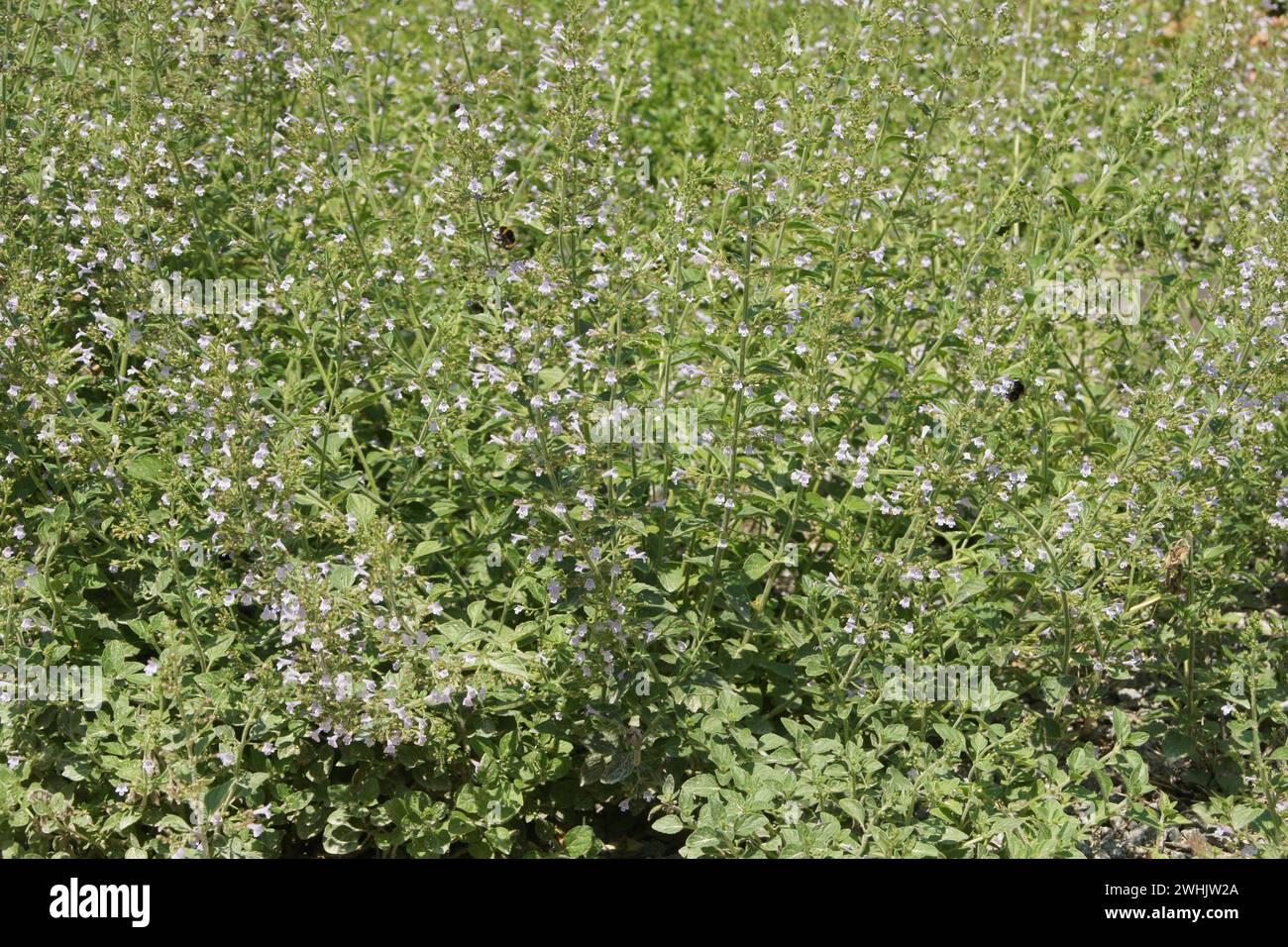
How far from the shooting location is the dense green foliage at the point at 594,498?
3.90 metres

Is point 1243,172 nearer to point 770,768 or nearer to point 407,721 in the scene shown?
point 770,768

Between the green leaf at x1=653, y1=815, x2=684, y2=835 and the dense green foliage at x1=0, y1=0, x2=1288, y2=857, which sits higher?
the dense green foliage at x1=0, y1=0, x2=1288, y2=857

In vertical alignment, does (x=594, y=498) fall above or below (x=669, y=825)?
above

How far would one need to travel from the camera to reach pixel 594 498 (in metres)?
3.88

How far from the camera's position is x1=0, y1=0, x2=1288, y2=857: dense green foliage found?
3.90 metres

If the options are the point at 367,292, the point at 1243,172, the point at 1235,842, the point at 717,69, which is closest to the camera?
the point at 1235,842

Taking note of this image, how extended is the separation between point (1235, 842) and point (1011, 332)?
2.14 meters

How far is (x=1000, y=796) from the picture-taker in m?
4.20

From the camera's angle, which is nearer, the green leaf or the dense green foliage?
the green leaf

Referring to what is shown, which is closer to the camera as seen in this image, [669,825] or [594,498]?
[669,825]

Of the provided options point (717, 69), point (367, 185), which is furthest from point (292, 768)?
point (717, 69)

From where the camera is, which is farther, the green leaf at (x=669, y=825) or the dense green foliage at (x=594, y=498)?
the dense green foliage at (x=594, y=498)

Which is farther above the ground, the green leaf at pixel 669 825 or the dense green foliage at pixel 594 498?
the dense green foliage at pixel 594 498

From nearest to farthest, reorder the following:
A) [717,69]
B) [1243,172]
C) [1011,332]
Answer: [1011,332] < [1243,172] < [717,69]
